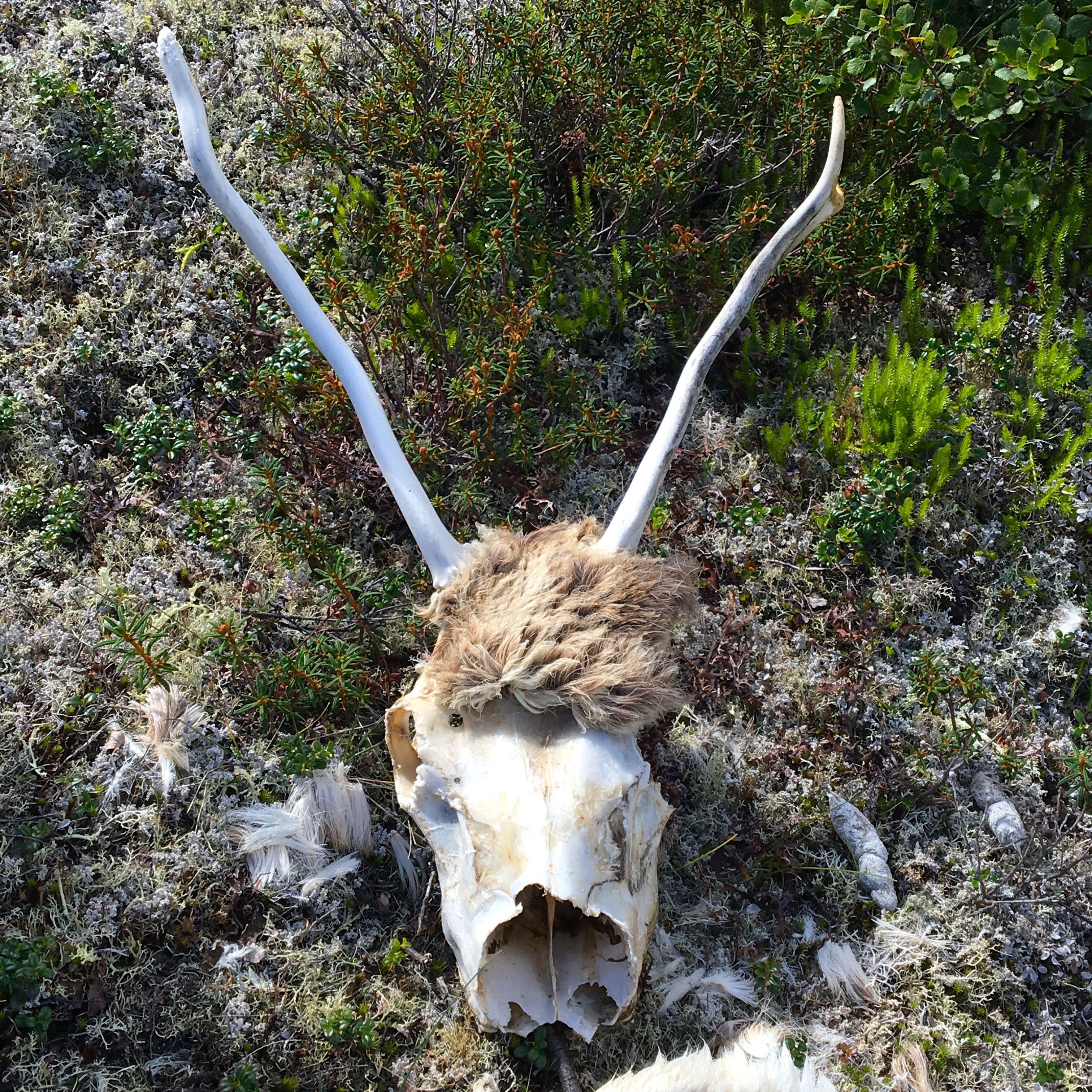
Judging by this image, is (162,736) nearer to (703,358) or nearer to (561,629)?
(561,629)

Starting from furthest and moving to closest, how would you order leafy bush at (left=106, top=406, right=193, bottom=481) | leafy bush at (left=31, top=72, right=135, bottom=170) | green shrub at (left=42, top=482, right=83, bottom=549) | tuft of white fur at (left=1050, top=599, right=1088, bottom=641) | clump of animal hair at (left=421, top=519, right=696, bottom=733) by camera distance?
1. leafy bush at (left=31, top=72, right=135, bottom=170)
2. leafy bush at (left=106, top=406, right=193, bottom=481)
3. tuft of white fur at (left=1050, top=599, right=1088, bottom=641)
4. green shrub at (left=42, top=482, right=83, bottom=549)
5. clump of animal hair at (left=421, top=519, right=696, bottom=733)

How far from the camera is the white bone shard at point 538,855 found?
2629 millimetres

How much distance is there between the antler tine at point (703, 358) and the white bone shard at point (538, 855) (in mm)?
701

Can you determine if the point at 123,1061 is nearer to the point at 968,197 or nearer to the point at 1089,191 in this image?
the point at 968,197

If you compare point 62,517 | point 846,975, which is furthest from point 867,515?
point 62,517

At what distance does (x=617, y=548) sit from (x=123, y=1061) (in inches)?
87.3

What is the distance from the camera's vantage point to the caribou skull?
268 cm

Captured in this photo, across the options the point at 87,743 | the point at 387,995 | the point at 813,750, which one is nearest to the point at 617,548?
the point at 813,750

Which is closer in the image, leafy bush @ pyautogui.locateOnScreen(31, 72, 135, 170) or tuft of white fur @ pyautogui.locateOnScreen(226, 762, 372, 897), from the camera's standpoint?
tuft of white fur @ pyautogui.locateOnScreen(226, 762, 372, 897)

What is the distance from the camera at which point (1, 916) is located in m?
3.08

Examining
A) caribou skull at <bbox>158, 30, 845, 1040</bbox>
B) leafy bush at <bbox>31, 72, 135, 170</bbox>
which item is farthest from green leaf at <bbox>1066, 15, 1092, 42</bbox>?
leafy bush at <bbox>31, 72, 135, 170</bbox>

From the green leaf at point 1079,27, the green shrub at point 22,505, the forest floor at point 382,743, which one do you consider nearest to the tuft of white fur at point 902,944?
the forest floor at point 382,743

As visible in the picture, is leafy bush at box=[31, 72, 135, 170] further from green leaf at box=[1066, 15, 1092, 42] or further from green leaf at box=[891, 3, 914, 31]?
green leaf at box=[1066, 15, 1092, 42]

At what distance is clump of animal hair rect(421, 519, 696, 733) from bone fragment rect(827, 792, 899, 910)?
2.90 feet
